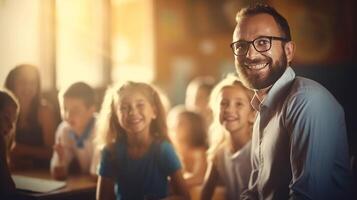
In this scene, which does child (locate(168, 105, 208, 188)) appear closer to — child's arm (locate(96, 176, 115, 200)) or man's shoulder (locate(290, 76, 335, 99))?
child's arm (locate(96, 176, 115, 200))

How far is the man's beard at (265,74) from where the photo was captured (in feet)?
4.44

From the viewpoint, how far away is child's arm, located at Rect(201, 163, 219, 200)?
163 cm

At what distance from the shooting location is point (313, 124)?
1218 millimetres

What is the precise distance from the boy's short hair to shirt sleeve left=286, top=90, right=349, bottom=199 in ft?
2.68

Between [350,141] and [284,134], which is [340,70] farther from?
[284,134]

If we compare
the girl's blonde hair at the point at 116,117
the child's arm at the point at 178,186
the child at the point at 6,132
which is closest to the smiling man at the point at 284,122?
the child's arm at the point at 178,186

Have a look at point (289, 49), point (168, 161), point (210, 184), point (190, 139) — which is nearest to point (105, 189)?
point (168, 161)

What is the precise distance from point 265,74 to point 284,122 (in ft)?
0.51

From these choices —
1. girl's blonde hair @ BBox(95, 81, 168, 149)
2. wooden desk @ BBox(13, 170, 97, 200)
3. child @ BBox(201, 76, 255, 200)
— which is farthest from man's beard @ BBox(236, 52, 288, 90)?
wooden desk @ BBox(13, 170, 97, 200)

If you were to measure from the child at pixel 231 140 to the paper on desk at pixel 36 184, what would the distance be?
19.5 inches

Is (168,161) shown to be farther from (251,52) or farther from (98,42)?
(98,42)

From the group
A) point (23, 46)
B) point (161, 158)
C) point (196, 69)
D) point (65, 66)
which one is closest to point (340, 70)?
point (161, 158)

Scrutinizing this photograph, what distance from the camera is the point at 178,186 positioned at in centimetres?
157

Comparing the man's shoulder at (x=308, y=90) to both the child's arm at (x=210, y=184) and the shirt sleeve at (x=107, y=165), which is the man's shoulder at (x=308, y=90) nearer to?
the child's arm at (x=210, y=184)
